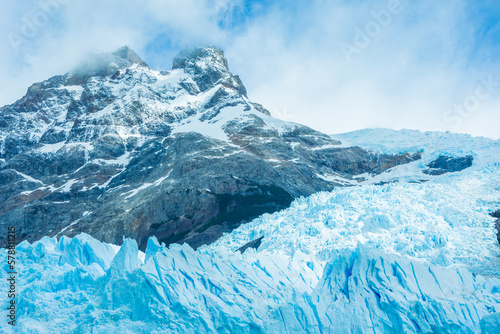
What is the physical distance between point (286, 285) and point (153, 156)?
83.2m

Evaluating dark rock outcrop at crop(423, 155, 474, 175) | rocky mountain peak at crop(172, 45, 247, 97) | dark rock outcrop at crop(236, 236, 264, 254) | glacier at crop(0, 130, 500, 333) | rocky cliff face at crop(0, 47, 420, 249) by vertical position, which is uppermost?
rocky mountain peak at crop(172, 45, 247, 97)

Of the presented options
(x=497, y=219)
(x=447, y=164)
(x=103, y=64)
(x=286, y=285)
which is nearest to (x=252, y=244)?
(x=286, y=285)

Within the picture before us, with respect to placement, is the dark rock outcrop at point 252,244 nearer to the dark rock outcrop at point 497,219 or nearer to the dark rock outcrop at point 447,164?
the dark rock outcrop at point 497,219

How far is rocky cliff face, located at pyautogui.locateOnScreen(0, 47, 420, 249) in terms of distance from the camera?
256 feet

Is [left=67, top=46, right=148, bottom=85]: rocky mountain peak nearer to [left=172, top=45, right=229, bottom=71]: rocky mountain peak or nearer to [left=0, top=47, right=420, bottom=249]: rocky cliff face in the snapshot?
[left=0, top=47, right=420, bottom=249]: rocky cliff face

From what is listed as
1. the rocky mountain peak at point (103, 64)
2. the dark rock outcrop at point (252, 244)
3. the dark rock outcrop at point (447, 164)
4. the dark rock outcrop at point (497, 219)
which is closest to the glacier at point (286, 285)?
the dark rock outcrop at point (497, 219)

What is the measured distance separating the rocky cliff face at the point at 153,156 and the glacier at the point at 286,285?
3599 cm

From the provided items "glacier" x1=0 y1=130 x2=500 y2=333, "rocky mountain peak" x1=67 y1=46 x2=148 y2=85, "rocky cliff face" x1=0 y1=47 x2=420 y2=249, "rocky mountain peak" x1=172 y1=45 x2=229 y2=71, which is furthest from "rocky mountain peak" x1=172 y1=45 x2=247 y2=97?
"glacier" x1=0 y1=130 x2=500 y2=333

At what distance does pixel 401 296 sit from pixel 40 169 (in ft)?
357

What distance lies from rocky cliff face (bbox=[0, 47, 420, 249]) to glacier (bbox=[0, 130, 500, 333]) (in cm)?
3599

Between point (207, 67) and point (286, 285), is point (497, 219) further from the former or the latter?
point (207, 67)

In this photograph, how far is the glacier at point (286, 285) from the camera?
22.1 m

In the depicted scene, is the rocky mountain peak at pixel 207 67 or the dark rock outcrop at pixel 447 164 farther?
the rocky mountain peak at pixel 207 67

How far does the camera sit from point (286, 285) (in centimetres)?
2748
